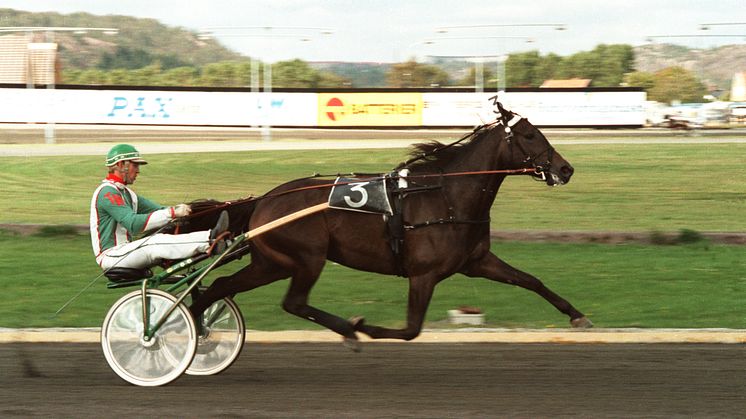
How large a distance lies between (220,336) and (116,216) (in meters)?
1.11

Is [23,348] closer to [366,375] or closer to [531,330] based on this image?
[366,375]

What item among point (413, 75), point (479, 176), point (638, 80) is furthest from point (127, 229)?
point (638, 80)

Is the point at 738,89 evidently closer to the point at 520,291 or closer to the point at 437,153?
the point at 520,291

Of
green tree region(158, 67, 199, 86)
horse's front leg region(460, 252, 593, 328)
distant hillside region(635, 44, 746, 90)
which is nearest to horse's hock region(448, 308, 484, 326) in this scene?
horse's front leg region(460, 252, 593, 328)

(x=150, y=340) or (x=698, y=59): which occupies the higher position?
(x=698, y=59)

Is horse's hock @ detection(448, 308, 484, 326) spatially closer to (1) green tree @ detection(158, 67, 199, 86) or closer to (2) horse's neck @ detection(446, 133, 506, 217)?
(2) horse's neck @ detection(446, 133, 506, 217)

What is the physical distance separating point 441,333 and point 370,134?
1075 inches

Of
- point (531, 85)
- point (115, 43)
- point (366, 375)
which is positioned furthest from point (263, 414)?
point (115, 43)

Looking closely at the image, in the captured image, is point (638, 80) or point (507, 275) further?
point (638, 80)

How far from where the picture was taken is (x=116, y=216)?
23.3 ft

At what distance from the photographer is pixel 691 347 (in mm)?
8141

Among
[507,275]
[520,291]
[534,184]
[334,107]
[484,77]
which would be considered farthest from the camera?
[484,77]

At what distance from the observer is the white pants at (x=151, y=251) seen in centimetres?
718

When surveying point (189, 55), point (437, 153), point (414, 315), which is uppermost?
point (189, 55)
